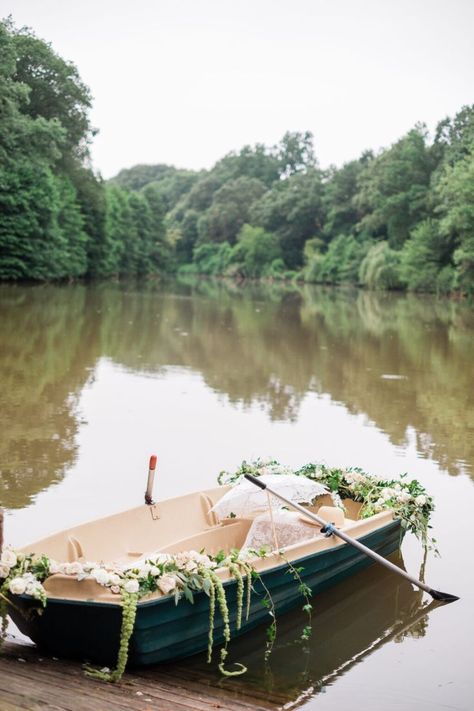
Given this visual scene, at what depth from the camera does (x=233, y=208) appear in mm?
125938

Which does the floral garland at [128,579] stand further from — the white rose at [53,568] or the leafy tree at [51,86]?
the leafy tree at [51,86]

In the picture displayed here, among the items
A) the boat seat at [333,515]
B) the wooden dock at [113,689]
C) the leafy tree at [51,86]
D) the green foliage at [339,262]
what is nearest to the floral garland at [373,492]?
the boat seat at [333,515]

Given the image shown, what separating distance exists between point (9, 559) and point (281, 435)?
868 centimetres

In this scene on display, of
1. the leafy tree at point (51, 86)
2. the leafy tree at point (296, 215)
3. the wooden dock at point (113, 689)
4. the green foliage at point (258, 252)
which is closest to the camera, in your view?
the wooden dock at point (113, 689)

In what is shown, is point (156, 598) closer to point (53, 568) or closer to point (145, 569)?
point (145, 569)

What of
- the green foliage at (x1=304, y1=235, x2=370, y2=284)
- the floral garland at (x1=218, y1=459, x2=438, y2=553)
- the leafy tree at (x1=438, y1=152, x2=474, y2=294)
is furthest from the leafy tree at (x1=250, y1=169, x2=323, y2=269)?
the floral garland at (x1=218, y1=459, x2=438, y2=553)

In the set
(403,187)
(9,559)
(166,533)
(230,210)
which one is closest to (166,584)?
(9,559)

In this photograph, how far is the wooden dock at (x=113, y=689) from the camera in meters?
5.29

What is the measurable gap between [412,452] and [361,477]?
4836 millimetres

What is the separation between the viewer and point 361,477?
343 inches

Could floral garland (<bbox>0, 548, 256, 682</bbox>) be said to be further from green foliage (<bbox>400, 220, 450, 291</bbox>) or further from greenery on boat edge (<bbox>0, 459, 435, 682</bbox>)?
green foliage (<bbox>400, 220, 450, 291</bbox>)

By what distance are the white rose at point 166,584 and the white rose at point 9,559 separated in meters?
0.95

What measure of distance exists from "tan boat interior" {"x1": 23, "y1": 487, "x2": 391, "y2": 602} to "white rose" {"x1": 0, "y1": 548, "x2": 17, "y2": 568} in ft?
1.08

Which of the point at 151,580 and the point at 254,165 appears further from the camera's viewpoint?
the point at 254,165
